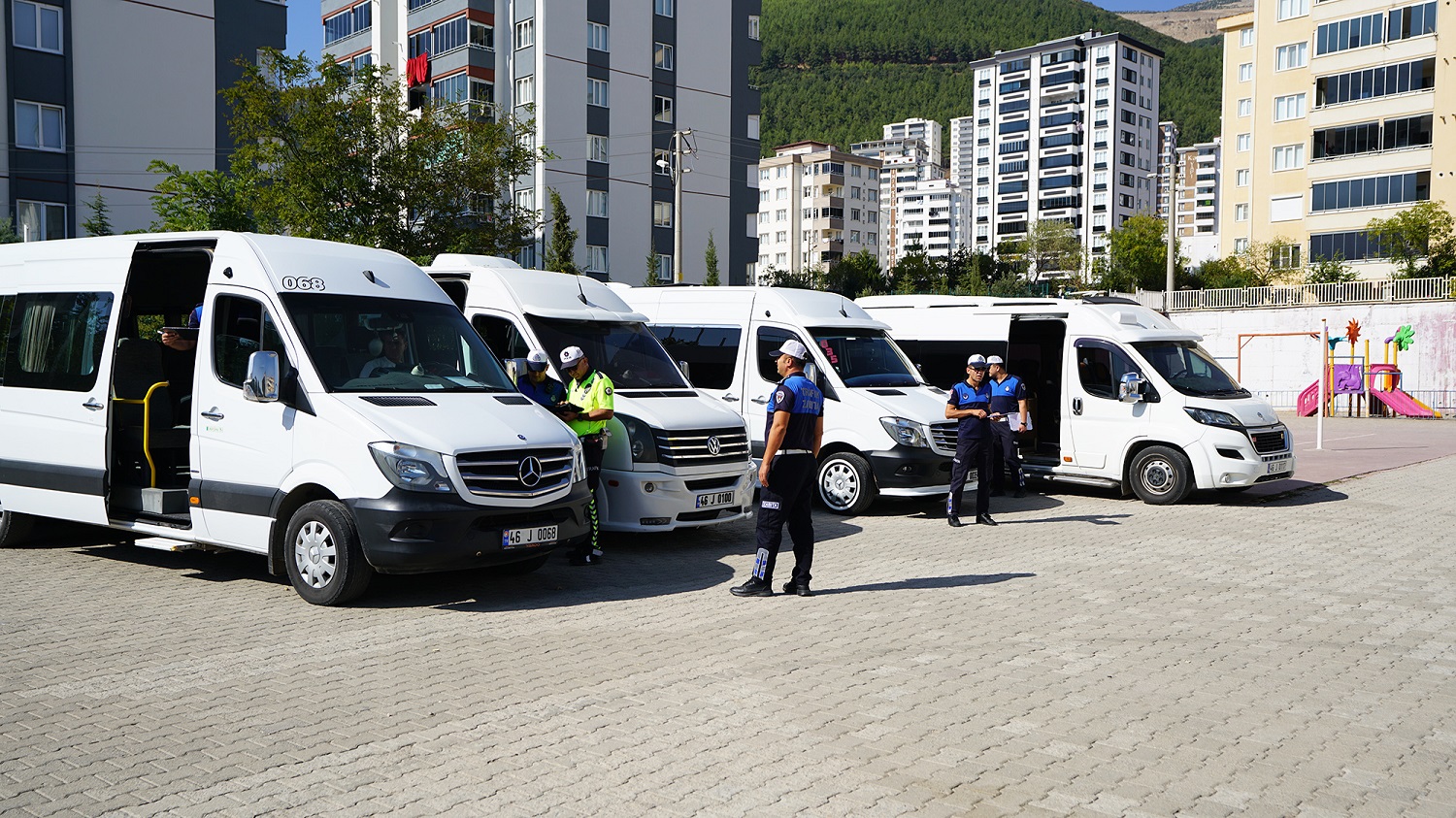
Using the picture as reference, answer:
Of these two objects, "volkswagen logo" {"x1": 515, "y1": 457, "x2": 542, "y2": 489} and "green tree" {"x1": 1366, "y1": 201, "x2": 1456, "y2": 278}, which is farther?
"green tree" {"x1": 1366, "y1": 201, "x2": 1456, "y2": 278}

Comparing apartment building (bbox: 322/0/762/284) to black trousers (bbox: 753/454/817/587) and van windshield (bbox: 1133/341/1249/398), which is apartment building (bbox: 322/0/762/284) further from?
black trousers (bbox: 753/454/817/587)

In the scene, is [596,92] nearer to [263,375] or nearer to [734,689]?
[263,375]

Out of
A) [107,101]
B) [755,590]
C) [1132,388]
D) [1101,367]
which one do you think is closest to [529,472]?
[755,590]

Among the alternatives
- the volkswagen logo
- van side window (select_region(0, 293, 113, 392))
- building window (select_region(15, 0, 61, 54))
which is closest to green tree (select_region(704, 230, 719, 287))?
building window (select_region(15, 0, 61, 54))

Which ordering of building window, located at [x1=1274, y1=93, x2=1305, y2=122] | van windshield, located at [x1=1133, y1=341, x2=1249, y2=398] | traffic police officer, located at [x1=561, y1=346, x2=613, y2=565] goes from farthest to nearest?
building window, located at [x1=1274, y1=93, x2=1305, y2=122], van windshield, located at [x1=1133, y1=341, x2=1249, y2=398], traffic police officer, located at [x1=561, y1=346, x2=613, y2=565]

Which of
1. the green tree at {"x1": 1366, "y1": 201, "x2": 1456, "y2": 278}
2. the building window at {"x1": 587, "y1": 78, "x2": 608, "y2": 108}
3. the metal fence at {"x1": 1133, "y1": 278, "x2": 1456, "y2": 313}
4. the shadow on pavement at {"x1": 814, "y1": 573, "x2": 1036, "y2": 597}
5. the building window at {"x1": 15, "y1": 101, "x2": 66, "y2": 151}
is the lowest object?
the shadow on pavement at {"x1": 814, "y1": 573, "x2": 1036, "y2": 597}

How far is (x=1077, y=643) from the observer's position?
7.47 m

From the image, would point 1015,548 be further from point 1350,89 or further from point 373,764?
point 1350,89

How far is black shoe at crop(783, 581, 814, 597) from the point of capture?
352 inches

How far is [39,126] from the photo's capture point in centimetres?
3872

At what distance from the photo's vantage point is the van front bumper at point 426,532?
7.81 metres

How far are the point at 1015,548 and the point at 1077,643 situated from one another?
12.6 ft

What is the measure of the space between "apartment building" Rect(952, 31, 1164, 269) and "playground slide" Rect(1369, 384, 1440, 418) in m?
107

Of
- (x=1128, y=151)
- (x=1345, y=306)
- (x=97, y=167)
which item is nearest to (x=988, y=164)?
(x=1128, y=151)
